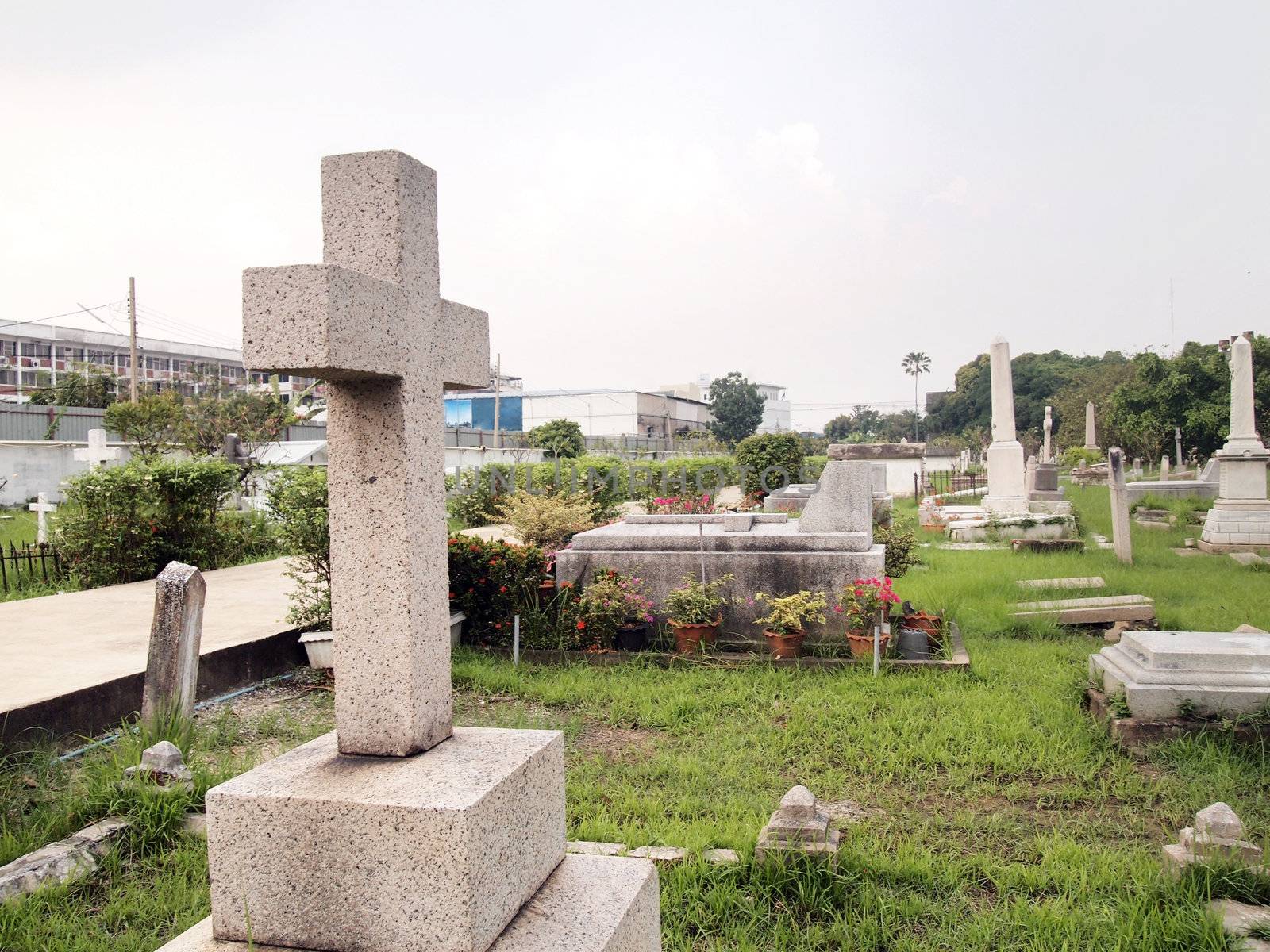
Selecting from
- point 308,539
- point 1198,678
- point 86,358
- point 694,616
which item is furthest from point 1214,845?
point 86,358

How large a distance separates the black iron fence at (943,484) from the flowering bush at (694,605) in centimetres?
1594

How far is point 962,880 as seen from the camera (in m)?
3.13

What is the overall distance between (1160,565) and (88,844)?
10.5m

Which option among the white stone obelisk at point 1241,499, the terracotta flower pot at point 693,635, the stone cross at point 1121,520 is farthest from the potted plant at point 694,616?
the white stone obelisk at point 1241,499

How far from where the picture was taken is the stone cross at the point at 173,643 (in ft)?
13.7

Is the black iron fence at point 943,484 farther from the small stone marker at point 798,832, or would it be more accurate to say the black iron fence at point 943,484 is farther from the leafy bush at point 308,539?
the small stone marker at point 798,832

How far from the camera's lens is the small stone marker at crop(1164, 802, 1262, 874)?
293 cm

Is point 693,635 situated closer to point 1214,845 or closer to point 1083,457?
point 1214,845

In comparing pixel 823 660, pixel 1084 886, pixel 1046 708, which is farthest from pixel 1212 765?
pixel 823 660

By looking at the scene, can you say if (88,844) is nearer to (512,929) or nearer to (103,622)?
(512,929)

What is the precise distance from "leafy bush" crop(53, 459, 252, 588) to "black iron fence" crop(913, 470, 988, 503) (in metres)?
16.4

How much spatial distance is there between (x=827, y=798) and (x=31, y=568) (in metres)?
8.67

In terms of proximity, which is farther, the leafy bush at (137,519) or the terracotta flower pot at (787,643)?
the leafy bush at (137,519)

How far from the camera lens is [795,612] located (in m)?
6.43
